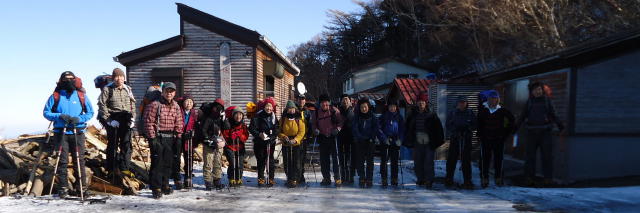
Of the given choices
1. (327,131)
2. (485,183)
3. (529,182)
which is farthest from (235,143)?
(529,182)

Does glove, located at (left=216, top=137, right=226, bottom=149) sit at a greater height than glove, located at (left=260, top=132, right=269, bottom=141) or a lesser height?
lesser

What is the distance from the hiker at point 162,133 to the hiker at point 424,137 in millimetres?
4534

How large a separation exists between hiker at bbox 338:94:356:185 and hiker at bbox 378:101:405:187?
630 mm

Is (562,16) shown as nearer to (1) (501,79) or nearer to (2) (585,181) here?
(1) (501,79)

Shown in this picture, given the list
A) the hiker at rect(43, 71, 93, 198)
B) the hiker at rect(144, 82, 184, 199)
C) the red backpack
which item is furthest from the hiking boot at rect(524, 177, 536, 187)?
the red backpack

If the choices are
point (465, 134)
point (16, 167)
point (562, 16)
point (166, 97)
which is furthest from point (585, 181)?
point (562, 16)

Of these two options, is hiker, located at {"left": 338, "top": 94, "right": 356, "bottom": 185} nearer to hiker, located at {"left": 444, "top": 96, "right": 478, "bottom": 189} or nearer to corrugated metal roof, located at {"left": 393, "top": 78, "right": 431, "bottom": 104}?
hiker, located at {"left": 444, "top": 96, "right": 478, "bottom": 189}

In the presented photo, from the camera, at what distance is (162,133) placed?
6.88 m

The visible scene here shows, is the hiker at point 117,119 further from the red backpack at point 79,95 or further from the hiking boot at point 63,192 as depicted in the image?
the hiking boot at point 63,192

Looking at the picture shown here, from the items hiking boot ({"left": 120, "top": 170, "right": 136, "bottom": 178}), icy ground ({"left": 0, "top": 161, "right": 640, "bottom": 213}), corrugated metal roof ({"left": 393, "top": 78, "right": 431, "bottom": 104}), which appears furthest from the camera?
corrugated metal roof ({"left": 393, "top": 78, "right": 431, "bottom": 104})

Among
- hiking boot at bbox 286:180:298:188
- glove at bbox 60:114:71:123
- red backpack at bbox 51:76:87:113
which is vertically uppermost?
red backpack at bbox 51:76:87:113

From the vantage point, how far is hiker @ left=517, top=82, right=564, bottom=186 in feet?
25.8

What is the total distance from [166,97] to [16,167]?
304cm

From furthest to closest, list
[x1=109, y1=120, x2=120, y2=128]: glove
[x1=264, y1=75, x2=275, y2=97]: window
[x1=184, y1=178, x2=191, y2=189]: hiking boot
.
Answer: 1. [x1=264, y1=75, x2=275, y2=97]: window
2. [x1=184, y1=178, x2=191, y2=189]: hiking boot
3. [x1=109, y1=120, x2=120, y2=128]: glove
